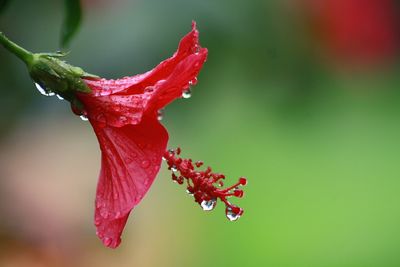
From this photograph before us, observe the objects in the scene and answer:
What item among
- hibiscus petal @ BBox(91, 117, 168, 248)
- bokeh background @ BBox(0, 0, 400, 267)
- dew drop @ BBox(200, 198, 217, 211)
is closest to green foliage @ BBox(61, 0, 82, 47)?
hibiscus petal @ BBox(91, 117, 168, 248)

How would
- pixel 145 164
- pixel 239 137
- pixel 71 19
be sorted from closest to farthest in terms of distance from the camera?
pixel 145 164 < pixel 71 19 < pixel 239 137

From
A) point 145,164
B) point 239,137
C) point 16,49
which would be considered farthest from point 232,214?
point 239,137

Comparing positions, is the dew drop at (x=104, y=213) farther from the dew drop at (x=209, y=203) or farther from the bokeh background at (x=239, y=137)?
the bokeh background at (x=239, y=137)

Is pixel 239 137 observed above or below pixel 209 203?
above

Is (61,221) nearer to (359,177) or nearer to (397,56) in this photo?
(359,177)

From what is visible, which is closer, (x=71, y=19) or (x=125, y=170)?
(x=125, y=170)

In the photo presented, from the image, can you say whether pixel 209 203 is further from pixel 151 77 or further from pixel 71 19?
pixel 71 19

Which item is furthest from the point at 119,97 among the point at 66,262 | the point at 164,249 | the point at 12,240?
the point at 164,249
